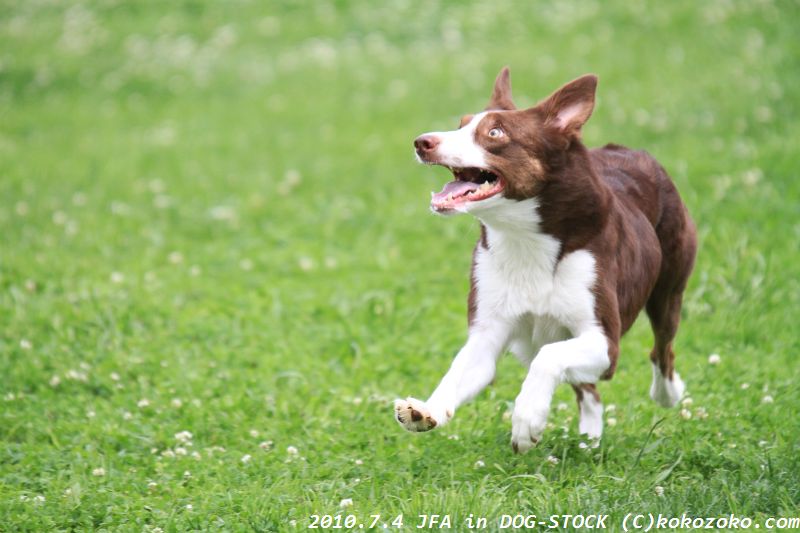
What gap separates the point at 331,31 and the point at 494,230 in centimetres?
1135

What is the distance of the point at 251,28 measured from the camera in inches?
630

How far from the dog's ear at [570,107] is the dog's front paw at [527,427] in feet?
3.72

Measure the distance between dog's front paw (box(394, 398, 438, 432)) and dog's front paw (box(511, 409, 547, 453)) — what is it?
33 cm

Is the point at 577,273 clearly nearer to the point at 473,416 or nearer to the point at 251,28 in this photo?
the point at 473,416

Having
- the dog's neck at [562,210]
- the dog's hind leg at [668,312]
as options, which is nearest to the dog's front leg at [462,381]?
the dog's neck at [562,210]

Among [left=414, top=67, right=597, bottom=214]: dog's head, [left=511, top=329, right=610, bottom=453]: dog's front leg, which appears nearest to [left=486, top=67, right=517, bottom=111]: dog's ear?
[left=414, top=67, right=597, bottom=214]: dog's head

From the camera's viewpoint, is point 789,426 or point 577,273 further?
point 789,426

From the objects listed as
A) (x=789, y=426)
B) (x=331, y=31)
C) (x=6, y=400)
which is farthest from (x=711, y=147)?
(x=331, y=31)

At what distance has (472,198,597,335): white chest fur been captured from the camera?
14.6 feet

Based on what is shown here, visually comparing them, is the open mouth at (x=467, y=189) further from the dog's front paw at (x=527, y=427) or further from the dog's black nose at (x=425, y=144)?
the dog's front paw at (x=527, y=427)

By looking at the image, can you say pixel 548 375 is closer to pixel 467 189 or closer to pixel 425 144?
pixel 467 189

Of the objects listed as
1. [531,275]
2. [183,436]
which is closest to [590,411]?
[531,275]

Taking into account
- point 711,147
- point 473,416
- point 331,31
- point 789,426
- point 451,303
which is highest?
point 331,31

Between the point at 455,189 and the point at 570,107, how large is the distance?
59cm
